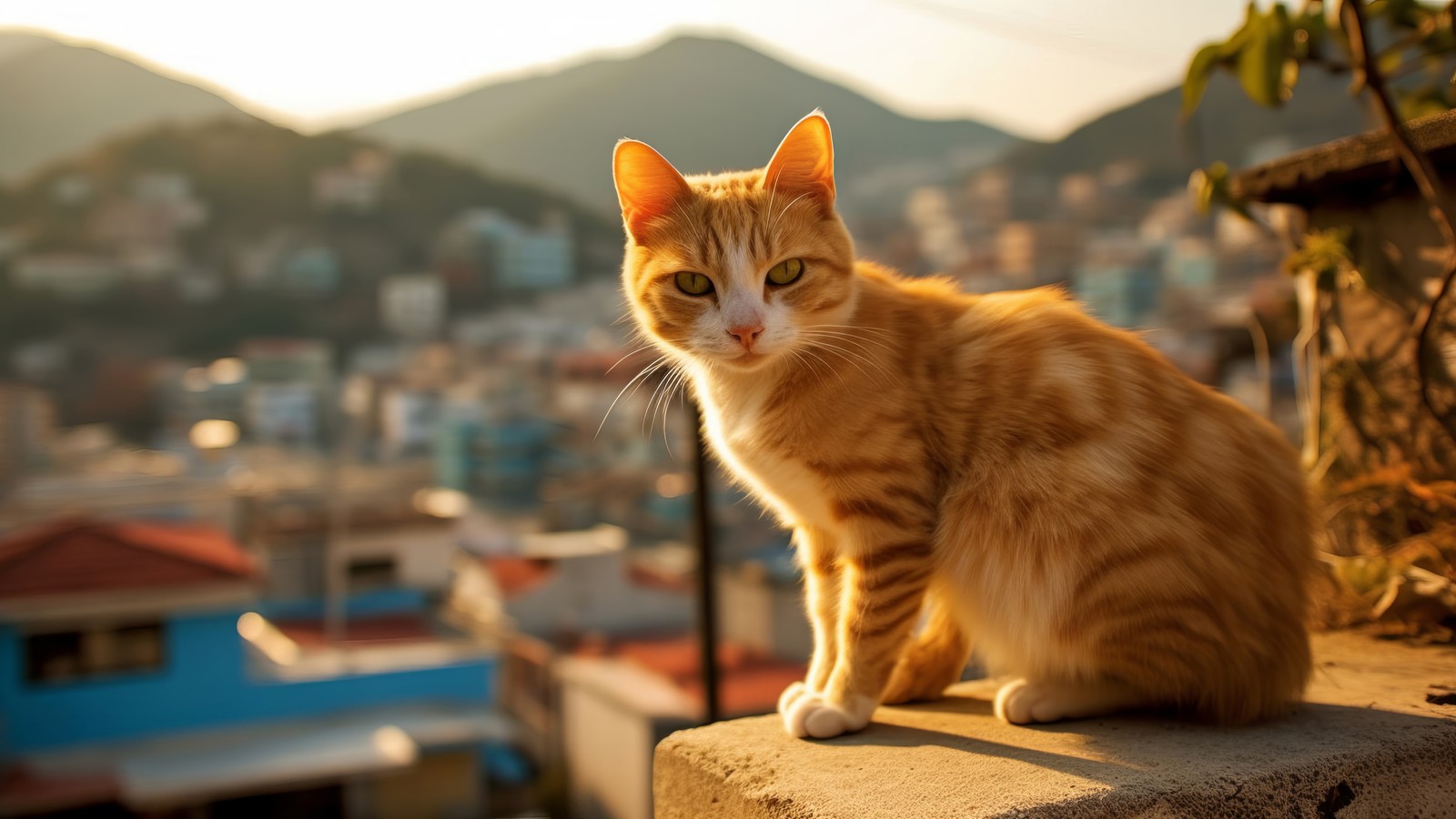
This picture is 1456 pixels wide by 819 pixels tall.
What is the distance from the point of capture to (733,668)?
42.1ft

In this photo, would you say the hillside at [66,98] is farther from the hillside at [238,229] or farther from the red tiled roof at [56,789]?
the red tiled roof at [56,789]

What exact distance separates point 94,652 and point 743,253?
1139 centimetres

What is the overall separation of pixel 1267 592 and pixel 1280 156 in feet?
2.75

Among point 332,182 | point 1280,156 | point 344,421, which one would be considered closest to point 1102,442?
point 1280,156

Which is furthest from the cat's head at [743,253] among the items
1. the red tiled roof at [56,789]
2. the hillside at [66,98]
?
the hillside at [66,98]

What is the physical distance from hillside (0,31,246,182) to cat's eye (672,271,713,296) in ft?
77.4

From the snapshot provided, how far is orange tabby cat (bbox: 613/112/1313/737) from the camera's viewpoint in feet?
3.89

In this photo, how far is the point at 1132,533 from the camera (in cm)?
118

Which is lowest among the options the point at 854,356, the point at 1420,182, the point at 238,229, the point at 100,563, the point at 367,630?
the point at 367,630

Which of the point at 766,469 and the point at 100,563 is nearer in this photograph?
the point at 766,469

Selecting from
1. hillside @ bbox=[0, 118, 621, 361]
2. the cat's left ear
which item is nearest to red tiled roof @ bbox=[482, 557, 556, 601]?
hillside @ bbox=[0, 118, 621, 361]

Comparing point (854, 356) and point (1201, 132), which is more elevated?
point (1201, 132)

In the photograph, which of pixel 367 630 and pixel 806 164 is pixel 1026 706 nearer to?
pixel 806 164

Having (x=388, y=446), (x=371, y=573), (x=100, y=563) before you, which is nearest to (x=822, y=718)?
(x=100, y=563)
